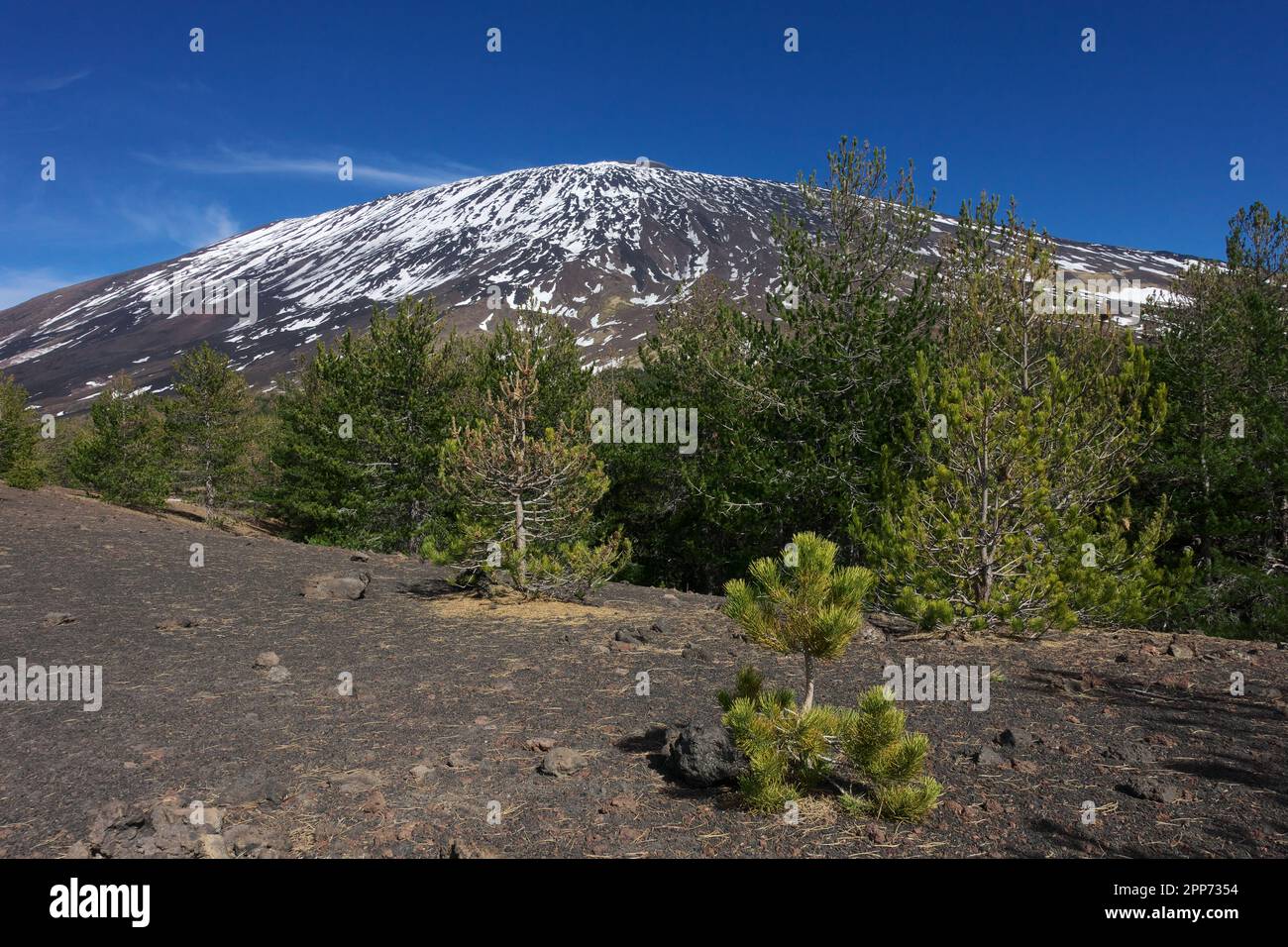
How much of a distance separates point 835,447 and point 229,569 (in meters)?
11.1

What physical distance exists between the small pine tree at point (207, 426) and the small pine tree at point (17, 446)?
4.13 metres

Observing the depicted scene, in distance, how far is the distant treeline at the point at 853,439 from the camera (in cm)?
852

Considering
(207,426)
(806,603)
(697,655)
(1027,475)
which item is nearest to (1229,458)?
(1027,475)

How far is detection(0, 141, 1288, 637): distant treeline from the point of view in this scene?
852 cm

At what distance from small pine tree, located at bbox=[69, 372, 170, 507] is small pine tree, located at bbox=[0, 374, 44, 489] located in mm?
1667

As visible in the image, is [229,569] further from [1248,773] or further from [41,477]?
[41,477]

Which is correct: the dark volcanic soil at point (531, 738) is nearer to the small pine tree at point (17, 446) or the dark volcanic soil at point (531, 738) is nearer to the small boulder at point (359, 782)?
the small boulder at point (359, 782)

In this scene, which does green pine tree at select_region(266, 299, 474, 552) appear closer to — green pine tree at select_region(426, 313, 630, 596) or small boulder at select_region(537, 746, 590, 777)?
green pine tree at select_region(426, 313, 630, 596)

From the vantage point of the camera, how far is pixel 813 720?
3.95 meters

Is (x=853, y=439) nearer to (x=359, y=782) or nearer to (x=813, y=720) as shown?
(x=813, y=720)

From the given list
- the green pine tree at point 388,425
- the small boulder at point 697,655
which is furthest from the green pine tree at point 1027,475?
the green pine tree at point 388,425

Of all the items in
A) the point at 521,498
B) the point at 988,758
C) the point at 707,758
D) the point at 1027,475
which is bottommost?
the point at 988,758

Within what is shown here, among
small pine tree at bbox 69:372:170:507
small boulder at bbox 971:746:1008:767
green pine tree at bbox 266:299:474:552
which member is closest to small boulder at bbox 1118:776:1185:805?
small boulder at bbox 971:746:1008:767

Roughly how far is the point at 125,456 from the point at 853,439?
2738 centimetres
